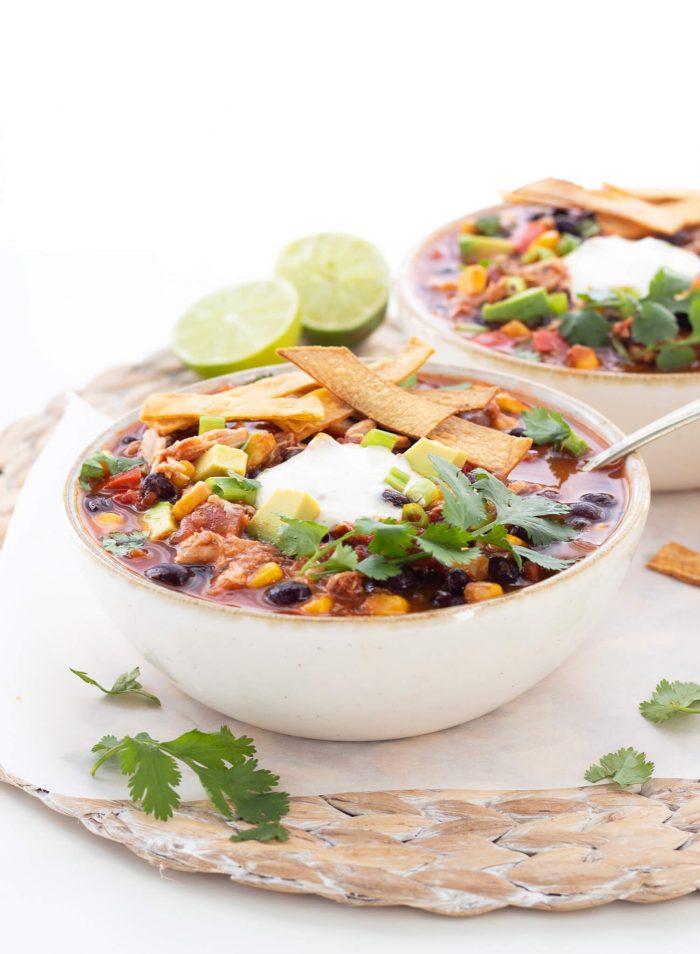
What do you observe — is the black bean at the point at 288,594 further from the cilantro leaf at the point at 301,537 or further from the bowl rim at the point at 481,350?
the bowl rim at the point at 481,350

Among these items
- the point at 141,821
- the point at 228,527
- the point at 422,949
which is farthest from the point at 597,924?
the point at 228,527

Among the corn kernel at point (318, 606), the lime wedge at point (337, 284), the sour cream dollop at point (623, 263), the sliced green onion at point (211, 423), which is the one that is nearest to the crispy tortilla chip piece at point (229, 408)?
the sliced green onion at point (211, 423)

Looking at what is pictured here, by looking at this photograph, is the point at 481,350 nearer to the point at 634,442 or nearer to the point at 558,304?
the point at 558,304

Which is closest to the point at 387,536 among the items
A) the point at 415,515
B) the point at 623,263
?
the point at 415,515

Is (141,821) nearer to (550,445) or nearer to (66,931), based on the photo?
(66,931)

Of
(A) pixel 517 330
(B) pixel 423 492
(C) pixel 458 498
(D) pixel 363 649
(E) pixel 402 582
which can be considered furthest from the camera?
(A) pixel 517 330

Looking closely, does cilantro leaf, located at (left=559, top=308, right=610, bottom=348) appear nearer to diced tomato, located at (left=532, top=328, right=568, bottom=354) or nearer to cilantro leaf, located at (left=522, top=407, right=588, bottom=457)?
diced tomato, located at (left=532, top=328, right=568, bottom=354)
